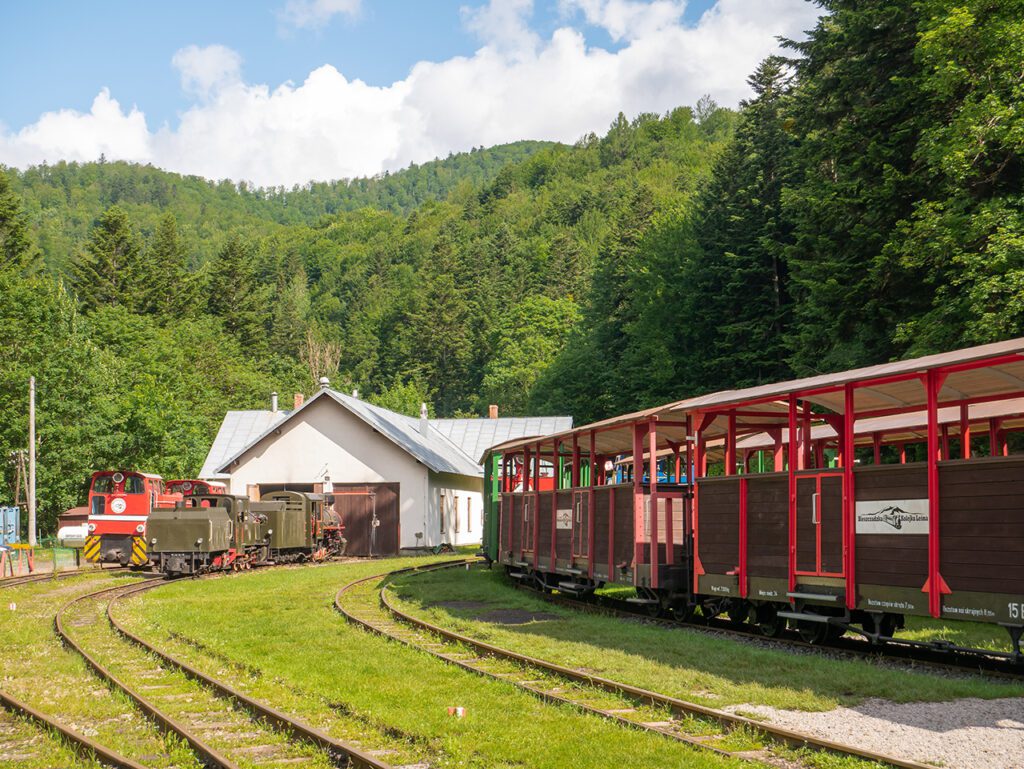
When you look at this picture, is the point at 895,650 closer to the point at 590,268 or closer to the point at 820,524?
the point at 820,524

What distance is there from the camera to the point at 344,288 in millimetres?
126750

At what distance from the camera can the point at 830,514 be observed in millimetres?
13523

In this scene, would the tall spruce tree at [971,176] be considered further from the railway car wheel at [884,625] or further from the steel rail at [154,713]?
the steel rail at [154,713]

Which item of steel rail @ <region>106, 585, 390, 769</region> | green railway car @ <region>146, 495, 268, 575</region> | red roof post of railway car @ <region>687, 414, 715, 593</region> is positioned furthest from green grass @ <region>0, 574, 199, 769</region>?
green railway car @ <region>146, 495, 268, 575</region>

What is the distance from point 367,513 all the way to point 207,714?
33513 millimetres

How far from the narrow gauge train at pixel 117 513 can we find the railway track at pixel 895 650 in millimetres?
19899

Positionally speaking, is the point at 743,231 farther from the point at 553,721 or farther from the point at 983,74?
the point at 553,721

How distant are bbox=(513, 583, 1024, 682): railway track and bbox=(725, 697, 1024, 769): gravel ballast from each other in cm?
179

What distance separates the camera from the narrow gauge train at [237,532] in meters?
29.0

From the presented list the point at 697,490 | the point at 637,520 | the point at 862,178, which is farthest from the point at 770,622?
the point at 862,178

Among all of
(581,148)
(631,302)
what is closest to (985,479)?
(631,302)

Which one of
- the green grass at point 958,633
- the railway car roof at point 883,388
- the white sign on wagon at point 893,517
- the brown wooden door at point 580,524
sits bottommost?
the green grass at point 958,633

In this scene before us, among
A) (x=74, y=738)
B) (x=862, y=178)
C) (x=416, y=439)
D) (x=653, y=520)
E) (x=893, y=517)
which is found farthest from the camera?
(x=416, y=439)

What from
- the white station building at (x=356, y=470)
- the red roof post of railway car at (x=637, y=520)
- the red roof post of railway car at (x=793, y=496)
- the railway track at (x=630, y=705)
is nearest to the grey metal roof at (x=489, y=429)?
the white station building at (x=356, y=470)
